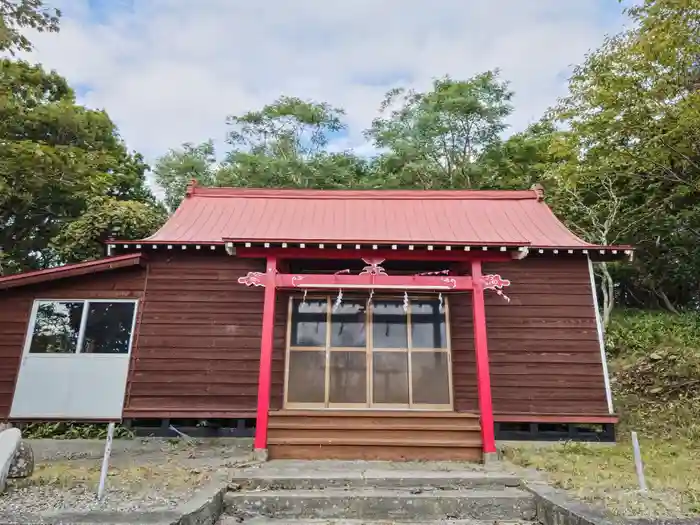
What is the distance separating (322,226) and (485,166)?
37.7 ft

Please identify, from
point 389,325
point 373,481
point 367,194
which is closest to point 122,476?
point 373,481

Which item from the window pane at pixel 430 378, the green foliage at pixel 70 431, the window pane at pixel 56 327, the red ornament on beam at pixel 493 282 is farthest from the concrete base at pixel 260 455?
the red ornament on beam at pixel 493 282

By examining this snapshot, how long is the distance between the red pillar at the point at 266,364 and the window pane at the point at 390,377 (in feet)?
5.81

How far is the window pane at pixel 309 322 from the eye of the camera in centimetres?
694

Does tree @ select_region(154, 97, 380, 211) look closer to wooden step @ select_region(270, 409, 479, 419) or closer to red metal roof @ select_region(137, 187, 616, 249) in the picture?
red metal roof @ select_region(137, 187, 616, 249)

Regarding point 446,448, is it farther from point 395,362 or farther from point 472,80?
point 472,80

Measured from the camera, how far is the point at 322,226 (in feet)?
26.5

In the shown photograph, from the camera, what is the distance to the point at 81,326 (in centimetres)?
671

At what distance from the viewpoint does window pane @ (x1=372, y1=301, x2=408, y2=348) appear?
6926mm

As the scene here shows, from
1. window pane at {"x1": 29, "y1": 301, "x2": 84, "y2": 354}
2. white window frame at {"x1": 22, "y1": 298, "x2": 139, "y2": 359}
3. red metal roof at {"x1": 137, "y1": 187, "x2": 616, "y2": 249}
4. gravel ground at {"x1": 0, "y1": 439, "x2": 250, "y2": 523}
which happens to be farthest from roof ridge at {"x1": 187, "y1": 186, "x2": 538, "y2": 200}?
gravel ground at {"x1": 0, "y1": 439, "x2": 250, "y2": 523}

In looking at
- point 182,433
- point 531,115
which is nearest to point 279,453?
point 182,433

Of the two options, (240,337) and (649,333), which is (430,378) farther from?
(649,333)

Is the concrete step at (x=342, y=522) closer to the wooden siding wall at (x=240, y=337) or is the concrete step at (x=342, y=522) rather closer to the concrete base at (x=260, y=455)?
the concrete base at (x=260, y=455)

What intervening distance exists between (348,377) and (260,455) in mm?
1865
